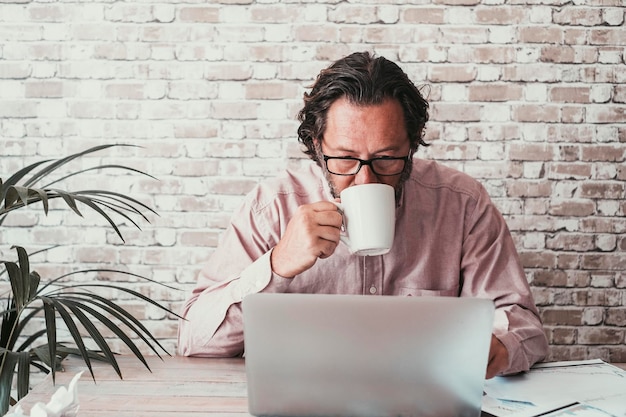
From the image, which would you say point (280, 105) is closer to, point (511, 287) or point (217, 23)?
point (217, 23)

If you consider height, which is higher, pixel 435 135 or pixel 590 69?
pixel 590 69

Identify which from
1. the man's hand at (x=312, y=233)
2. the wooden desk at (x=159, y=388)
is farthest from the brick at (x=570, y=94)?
the wooden desk at (x=159, y=388)

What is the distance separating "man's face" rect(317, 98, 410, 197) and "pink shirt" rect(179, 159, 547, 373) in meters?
0.16

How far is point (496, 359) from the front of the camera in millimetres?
1221

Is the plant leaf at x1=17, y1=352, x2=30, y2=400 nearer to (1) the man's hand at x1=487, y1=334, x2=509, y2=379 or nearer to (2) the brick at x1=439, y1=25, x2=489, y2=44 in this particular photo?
(1) the man's hand at x1=487, y1=334, x2=509, y2=379

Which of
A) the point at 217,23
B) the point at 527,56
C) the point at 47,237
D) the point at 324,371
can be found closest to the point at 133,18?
the point at 217,23

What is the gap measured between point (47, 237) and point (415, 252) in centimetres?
142

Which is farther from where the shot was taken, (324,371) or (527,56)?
(527,56)

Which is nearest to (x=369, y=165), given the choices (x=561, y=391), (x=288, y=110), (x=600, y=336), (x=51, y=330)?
(x=561, y=391)

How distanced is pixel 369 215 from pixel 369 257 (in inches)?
15.9

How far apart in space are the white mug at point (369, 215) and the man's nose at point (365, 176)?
0.22m

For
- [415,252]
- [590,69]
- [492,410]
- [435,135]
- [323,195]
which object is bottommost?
[492,410]

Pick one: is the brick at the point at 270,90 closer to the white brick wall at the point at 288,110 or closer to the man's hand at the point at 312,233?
the white brick wall at the point at 288,110

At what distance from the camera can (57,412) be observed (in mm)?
801
